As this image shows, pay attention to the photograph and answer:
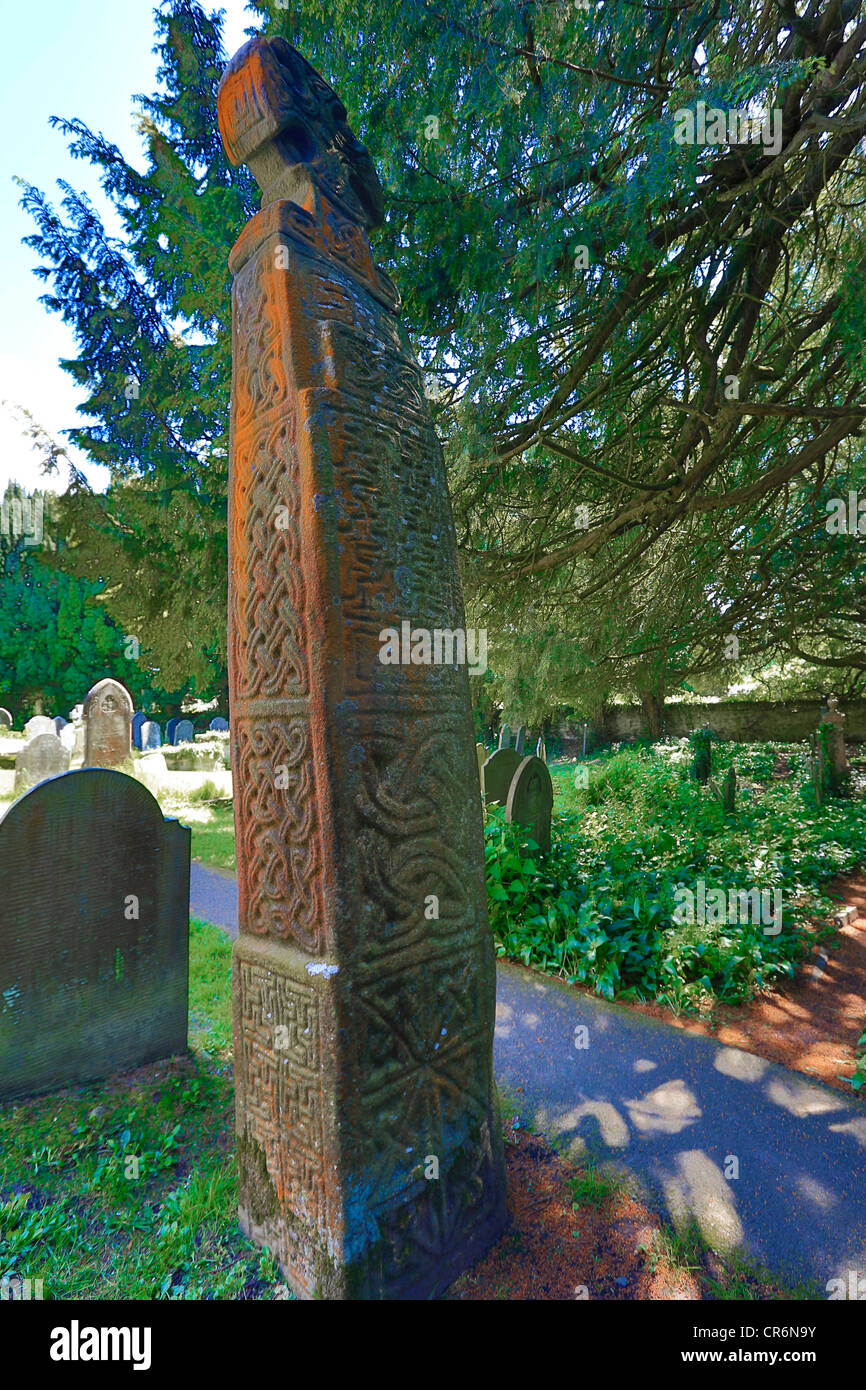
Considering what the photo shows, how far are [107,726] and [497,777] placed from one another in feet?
28.0

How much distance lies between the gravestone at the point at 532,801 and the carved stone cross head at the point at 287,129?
449 centimetres

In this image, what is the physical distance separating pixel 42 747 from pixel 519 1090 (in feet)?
35.8

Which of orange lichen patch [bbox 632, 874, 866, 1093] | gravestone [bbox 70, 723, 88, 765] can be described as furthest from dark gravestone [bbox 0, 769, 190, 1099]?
gravestone [bbox 70, 723, 88, 765]

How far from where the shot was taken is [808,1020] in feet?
12.0

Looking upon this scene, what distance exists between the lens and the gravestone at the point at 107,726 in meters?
11.6

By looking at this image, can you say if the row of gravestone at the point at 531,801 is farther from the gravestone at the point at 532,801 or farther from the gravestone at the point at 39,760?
the gravestone at the point at 39,760

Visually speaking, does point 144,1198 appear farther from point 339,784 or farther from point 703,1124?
point 703,1124

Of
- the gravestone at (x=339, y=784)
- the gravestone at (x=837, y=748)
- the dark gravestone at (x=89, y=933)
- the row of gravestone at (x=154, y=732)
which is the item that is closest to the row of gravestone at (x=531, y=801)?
the dark gravestone at (x=89, y=933)

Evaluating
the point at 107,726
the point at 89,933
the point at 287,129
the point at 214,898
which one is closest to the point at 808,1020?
the point at 89,933

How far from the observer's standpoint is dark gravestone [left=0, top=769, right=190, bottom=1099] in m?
2.83

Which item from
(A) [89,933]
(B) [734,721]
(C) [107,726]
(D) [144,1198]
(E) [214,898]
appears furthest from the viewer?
(B) [734,721]

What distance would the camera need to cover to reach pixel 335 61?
309 cm

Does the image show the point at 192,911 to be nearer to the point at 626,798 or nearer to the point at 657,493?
the point at 657,493
